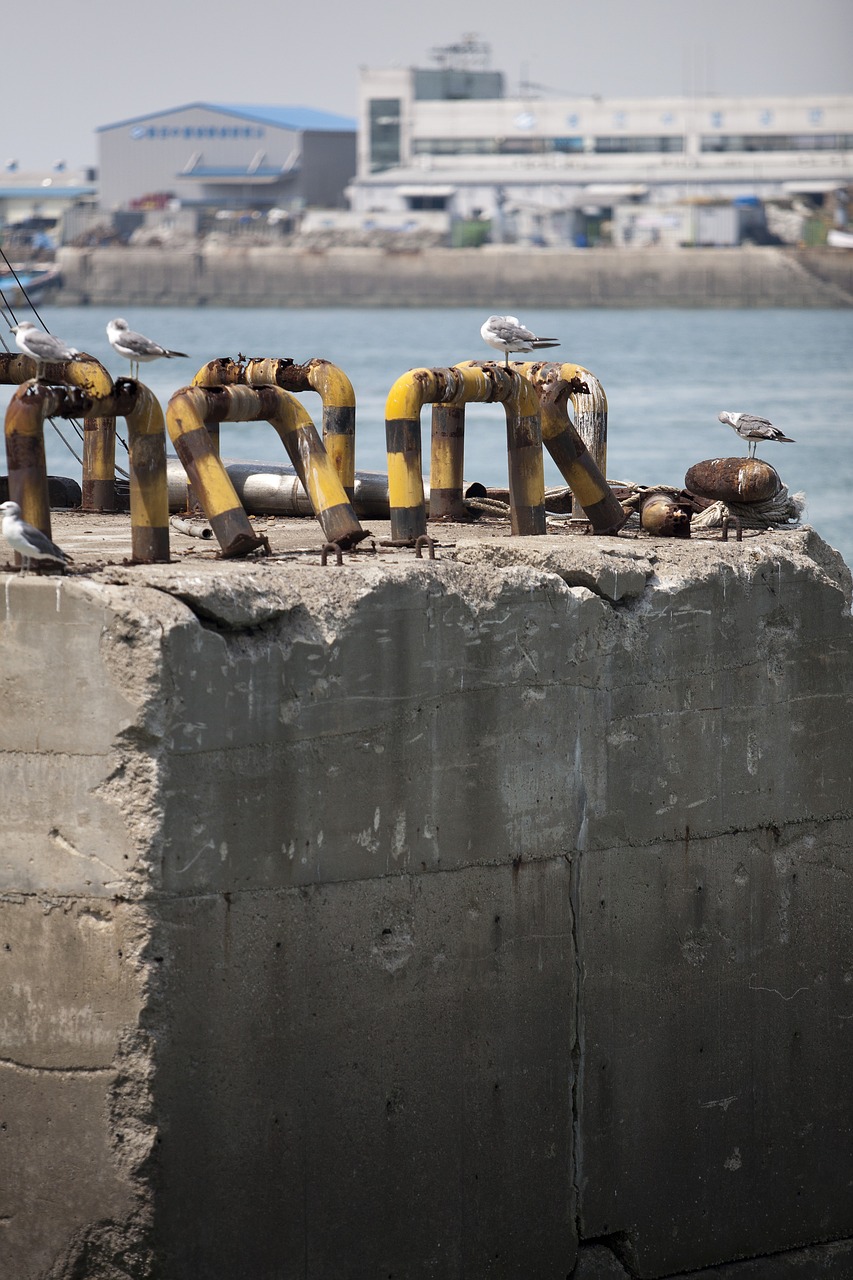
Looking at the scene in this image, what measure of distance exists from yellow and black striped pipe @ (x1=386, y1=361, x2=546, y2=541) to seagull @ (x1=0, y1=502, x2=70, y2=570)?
1866 mm

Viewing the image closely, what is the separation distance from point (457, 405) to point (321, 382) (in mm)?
632

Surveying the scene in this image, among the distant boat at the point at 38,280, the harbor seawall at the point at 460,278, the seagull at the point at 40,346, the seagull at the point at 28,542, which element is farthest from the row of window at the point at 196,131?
the seagull at the point at 28,542

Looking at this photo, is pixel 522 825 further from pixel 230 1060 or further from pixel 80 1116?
pixel 80 1116

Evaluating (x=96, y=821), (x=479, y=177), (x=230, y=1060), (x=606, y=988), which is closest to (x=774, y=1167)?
(x=606, y=988)

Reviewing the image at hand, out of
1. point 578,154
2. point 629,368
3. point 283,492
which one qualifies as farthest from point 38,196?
point 283,492

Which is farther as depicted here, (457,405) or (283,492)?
(283,492)

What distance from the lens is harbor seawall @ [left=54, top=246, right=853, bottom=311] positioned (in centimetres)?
8969

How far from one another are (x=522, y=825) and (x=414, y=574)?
1.04 meters

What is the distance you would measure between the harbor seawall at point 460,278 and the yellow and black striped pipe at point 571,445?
8270cm

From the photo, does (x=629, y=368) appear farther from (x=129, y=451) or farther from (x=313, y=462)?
(x=129, y=451)

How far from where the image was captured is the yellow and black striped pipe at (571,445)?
28.3 ft

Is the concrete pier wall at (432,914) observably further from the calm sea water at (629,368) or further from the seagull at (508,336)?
the calm sea water at (629,368)

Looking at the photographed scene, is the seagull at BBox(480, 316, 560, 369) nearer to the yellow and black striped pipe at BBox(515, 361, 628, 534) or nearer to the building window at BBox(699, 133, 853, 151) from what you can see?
the yellow and black striped pipe at BBox(515, 361, 628, 534)

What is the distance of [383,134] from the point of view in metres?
116
